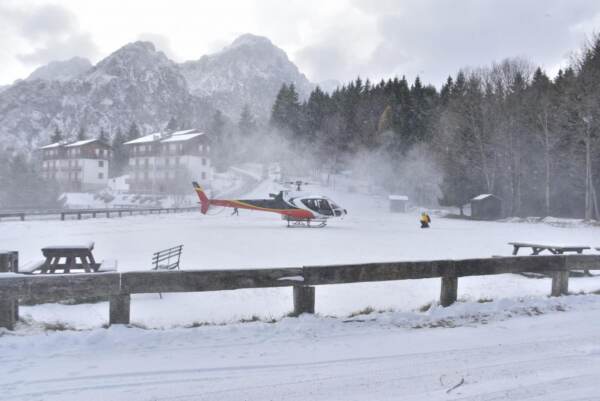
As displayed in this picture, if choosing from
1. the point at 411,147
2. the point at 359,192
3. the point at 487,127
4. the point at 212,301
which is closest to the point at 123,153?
the point at 359,192

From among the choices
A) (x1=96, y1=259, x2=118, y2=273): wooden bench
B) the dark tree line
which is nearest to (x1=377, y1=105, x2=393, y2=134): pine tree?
the dark tree line

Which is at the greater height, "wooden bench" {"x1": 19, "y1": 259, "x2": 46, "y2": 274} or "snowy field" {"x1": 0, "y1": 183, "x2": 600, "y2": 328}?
"wooden bench" {"x1": 19, "y1": 259, "x2": 46, "y2": 274}

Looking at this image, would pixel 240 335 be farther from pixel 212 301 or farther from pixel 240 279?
pixel 212 301

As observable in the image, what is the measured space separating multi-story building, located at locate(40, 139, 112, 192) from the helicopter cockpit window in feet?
226

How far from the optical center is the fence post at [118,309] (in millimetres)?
5406

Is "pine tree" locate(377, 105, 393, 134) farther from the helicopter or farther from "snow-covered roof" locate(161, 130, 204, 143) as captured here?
the helicopter

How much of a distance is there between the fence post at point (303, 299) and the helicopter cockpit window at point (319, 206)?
77.7ft

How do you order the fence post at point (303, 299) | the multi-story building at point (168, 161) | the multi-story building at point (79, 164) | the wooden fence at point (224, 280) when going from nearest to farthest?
1. the wooden fence at point (224, 280)
2. the fence post at point (303, 299)
3. the multi-story building at point (168, 161)
4. the multi-story building at point (79, 164)

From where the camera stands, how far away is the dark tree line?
121 ft

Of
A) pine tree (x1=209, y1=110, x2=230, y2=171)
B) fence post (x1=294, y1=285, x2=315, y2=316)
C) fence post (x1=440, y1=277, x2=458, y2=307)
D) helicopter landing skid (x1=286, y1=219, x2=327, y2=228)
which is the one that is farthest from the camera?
pine tree (x1=209, y1=110, x2=230, y2=171)

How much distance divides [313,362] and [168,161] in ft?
247

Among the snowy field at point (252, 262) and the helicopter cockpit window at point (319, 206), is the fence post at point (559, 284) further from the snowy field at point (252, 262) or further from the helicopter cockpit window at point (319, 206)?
the helicopter cockpit window at point (319, 206)

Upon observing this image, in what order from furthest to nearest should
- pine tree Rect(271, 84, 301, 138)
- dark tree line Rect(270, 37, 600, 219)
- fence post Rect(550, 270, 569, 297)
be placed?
pine tree Rect(271, 84, 301, 138) → dark tree line Rect(270, 37, 600, 219) → fence post Rect(550, 270, 569, 297)

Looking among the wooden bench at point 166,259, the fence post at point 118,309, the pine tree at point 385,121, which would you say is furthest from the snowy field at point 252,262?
the pine tree at point 385,121
